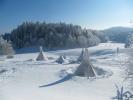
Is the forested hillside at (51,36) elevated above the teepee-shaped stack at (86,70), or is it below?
above

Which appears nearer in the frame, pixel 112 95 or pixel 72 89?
pixel 112 95

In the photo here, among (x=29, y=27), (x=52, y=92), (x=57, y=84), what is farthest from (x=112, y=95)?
(x=29, y=27)

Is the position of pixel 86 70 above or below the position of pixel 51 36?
below

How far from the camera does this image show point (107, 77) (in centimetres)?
3155

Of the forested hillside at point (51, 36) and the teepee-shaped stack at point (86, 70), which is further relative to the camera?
the forested hillside at point (51, 36)

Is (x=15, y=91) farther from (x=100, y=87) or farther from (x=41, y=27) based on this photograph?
(x=41, y=27)

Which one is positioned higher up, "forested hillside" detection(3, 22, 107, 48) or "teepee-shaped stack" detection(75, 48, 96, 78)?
"forested hillside" detection(3, 22, 107, 48)

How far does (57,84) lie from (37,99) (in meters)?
7.67

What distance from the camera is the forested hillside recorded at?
10444 centimetres

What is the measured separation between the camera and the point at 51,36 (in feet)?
348

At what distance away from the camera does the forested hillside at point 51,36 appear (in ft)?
343

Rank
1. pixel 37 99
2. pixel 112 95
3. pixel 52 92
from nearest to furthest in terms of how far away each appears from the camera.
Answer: pixel 37 99
pixel 112 95
pixel 52 92

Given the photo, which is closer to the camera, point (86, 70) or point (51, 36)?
point (86, 70)

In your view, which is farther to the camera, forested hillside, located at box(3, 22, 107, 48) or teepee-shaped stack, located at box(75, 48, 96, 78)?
forested hillside, located at box(3, 22, 107, 48)
